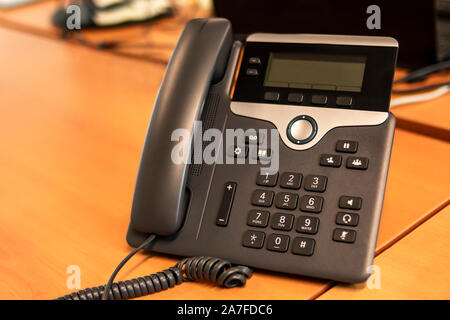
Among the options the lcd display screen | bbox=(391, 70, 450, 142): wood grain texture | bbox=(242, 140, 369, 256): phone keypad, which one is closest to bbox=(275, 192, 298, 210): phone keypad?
bbox=(242, 140, 369, 256): phone keypad

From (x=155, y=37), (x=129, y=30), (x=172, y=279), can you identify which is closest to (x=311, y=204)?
(x=172, y=279)

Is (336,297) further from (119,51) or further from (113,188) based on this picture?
(119,51)

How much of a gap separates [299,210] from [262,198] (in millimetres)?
37

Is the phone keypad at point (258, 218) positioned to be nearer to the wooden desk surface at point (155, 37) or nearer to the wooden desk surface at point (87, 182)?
the wooden desk surface at point (87, 182)

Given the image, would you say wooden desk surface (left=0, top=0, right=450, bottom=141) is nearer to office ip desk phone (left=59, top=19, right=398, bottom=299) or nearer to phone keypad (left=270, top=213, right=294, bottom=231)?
office ip desk phone (left=59, top=19, right=398, bottom=299)

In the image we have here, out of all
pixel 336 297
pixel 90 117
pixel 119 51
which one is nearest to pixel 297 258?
pixel 336 297

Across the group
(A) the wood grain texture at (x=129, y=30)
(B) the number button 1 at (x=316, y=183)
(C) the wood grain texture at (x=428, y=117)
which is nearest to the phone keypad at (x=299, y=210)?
(B) the number button 1 at (x=316, y=183)

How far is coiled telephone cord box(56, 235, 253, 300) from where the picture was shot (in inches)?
18.2

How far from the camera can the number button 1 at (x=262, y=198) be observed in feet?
1.58

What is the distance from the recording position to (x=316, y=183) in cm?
48

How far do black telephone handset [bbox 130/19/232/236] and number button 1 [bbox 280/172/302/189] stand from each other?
9cm

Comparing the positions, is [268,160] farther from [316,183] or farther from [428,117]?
[428,117]

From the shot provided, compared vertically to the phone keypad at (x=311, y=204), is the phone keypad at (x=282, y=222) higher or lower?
lower
